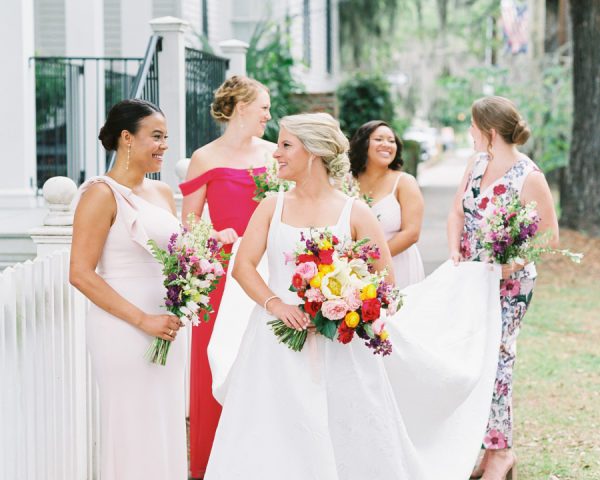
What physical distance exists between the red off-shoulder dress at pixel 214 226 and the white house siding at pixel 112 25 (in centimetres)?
950

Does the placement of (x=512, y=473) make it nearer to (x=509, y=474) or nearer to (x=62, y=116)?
(x=509, y=474)

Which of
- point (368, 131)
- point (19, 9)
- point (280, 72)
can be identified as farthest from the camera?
point (280, 72)

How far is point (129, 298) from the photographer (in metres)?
4.67

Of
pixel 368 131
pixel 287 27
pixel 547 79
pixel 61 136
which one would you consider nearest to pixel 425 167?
pixel 547 79

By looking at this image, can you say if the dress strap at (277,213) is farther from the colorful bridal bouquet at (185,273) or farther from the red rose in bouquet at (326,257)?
the red rose in bouquet at (326,257)

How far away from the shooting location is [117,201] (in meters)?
4.59

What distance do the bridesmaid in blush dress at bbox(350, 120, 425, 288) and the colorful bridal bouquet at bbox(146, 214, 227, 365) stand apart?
7.62ft

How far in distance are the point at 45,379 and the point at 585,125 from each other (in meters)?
14.4

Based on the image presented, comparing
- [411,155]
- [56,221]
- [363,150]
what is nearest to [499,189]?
[363,150]

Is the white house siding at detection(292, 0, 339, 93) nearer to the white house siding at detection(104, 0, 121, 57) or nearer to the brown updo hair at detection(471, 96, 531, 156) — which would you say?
the white house siding at detection(104, 0, 121, 57)

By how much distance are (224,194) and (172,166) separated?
10.2ft

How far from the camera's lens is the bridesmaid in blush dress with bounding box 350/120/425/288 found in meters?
6.82

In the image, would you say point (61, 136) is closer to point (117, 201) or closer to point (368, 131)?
point (368, 131)

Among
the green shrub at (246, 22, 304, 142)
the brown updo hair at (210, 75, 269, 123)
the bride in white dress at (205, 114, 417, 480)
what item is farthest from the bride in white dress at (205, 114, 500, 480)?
the green shrub at (246, 22, 304, 142)
